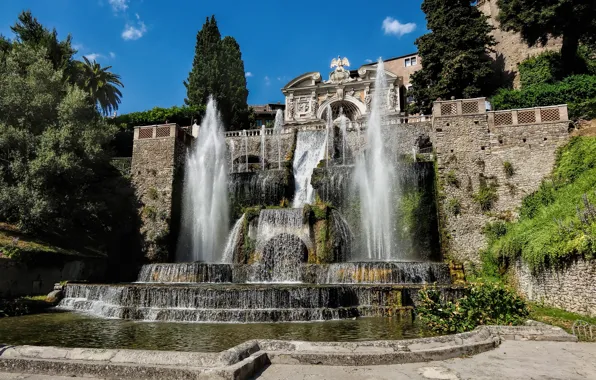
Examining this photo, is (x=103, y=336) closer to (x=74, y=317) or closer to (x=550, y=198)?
(x=74, y=317)

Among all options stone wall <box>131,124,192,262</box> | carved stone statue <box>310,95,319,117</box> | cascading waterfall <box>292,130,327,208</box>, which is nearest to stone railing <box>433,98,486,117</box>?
cascading waterfall <box>292,130,327,208</box>

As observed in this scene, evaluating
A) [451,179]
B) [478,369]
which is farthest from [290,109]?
[478,369]

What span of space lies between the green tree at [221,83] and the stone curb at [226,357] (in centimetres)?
3389

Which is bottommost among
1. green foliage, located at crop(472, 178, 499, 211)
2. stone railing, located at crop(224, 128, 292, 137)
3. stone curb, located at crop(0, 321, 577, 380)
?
stone curb, located at crop(0, 321, 577, 380)

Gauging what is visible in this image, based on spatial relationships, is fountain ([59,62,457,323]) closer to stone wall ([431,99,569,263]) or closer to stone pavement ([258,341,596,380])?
stone wall ([431,99,569,263])

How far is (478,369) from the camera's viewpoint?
4582 millimetres

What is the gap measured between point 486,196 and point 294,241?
8934 millimetres

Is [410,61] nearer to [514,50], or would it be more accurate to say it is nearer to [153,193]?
[514,50]

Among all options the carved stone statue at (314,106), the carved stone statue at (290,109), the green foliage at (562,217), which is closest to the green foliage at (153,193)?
the green foliage at (562,217)

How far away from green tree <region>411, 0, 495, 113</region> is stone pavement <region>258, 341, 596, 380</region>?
25888mm

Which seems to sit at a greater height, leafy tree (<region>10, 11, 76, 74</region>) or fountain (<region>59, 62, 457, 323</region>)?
leafy tree (<region>10, 11, 76, 74</region>)

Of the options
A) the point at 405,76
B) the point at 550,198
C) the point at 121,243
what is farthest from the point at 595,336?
the point at 405,76

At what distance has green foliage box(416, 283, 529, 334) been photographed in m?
7.59

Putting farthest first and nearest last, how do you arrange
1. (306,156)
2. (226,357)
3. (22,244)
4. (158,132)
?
(306,156) < (158,132) < (22,244) < (226,357)
